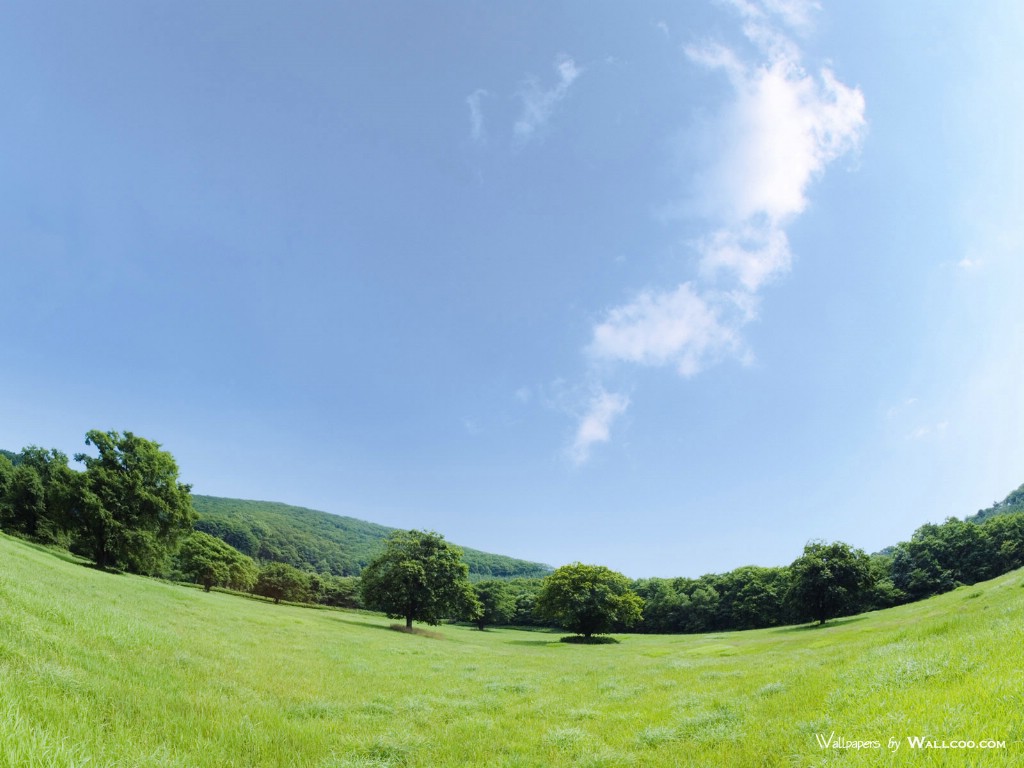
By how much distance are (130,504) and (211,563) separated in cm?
3846

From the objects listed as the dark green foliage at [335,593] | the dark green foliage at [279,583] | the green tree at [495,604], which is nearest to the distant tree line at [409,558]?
the dark green foliage at [279,583]

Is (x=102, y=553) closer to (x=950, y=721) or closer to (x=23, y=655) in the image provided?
(x=23, y=655)

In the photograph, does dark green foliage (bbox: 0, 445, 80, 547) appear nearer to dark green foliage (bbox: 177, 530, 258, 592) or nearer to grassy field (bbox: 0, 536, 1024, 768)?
dark green foliage (bbox: 177, 530, 258, 592)

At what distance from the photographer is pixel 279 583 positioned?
106 meters

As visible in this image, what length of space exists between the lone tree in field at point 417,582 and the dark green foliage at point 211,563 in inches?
1675

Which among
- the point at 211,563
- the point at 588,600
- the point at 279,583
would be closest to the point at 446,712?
the point at 588,600

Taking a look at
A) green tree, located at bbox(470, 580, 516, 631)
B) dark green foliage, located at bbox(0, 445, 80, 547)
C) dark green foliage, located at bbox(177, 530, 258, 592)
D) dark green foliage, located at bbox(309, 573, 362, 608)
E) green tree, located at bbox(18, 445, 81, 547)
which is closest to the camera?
green tree, located at bbox(18, 445, 81, 547)

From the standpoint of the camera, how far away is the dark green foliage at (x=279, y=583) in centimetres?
10619

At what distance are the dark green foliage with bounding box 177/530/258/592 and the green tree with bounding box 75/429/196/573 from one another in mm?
24651

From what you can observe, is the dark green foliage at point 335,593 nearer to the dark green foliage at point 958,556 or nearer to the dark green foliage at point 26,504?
the dark green foliage at point 26,504

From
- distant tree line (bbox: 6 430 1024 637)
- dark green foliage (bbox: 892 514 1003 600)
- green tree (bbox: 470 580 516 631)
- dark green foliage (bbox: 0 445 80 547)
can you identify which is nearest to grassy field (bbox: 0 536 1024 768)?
distant tree line (bbox: 6 430 1024 637)

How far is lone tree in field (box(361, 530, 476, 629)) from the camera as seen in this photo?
195 ft

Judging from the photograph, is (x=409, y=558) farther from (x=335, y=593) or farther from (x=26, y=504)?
(x=335, y=593)

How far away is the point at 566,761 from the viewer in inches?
319
